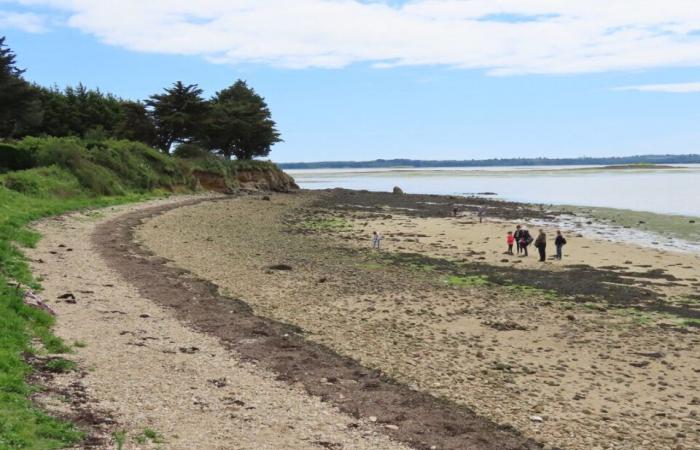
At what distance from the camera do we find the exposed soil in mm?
9430

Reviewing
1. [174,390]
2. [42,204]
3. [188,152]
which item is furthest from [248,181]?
[174,390]

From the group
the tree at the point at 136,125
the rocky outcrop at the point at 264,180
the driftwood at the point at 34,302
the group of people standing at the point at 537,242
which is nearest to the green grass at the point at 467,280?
the group of people standing at the point at 537,242

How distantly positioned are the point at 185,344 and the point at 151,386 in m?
2.72

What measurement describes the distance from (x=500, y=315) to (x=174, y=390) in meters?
10.0

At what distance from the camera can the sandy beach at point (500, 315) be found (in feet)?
35.3

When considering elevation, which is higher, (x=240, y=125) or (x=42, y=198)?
(x=240, y=125)

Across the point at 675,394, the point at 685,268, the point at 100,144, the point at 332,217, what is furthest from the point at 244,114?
the point at 675,394

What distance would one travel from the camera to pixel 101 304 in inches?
593

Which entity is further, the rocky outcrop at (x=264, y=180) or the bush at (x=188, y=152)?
the rocky outcrop at (x=264, y=180)

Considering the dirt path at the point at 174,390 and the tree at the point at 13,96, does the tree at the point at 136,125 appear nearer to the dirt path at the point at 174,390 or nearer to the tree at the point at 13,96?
the tree at the point at 13,96

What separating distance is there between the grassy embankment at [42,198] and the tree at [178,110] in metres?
4.47

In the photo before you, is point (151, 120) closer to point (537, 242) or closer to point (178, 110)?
point (178, 110)

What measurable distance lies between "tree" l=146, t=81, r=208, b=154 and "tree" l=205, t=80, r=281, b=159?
5.17ft

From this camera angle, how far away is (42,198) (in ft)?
110
